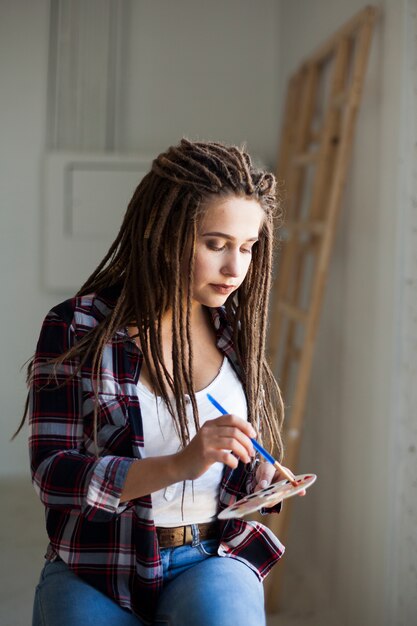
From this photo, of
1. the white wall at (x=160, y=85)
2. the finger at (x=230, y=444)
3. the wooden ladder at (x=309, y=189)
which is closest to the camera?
the finger at (x=230, y=444)

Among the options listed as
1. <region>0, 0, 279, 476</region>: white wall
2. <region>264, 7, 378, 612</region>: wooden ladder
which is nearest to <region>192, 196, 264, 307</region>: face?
<region>264, 7, 378, 612</region>: wooden ladder

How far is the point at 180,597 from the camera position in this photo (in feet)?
4.32

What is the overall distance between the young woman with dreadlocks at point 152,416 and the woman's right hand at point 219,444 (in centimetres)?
9

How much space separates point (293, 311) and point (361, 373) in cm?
41

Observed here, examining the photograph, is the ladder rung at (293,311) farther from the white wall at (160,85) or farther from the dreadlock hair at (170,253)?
the dreadlock hair at (170,253)

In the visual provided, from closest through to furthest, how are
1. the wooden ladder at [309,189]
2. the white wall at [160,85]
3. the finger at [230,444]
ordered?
the finger at [230,444]
the wooden ladder at [309,189]
the white wall at [160,85]

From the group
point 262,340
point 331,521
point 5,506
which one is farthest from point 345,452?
point 5,506

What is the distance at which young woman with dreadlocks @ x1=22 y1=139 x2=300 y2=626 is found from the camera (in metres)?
1.30

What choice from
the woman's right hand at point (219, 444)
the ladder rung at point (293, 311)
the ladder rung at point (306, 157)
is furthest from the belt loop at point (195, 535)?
the ladder rung at point (306, 157)

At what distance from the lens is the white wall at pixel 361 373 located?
2.36 metres

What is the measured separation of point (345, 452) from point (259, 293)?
1.35 metres

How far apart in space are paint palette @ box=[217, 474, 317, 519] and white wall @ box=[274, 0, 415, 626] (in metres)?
1.10

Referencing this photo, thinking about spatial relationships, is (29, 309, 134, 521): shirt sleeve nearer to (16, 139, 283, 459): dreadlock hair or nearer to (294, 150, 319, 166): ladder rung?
(16, 139, 283, 459): dreadlock hair

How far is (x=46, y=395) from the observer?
1.34 m
